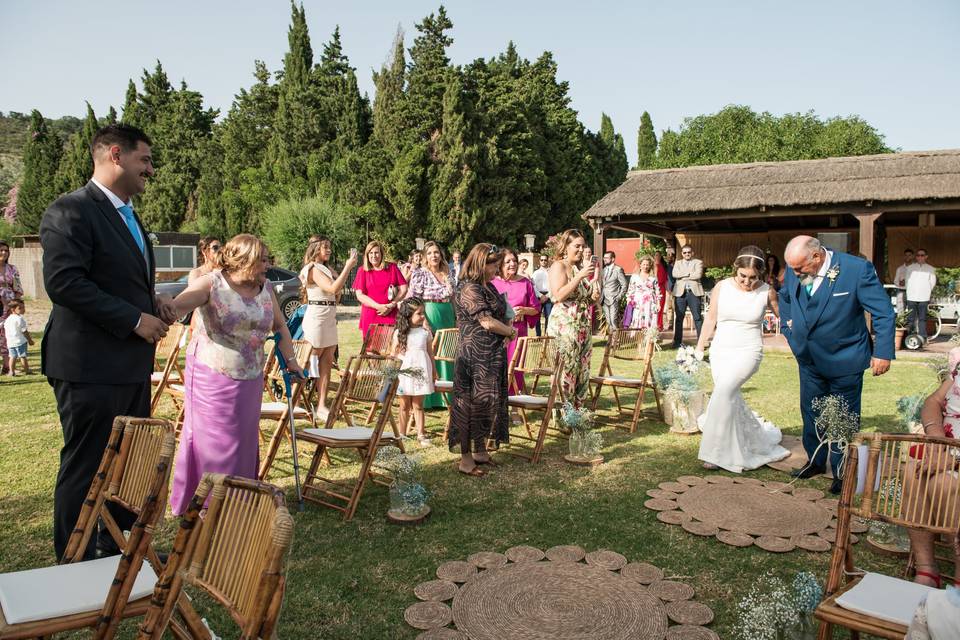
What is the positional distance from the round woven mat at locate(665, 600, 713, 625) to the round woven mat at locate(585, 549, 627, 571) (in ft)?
1.57

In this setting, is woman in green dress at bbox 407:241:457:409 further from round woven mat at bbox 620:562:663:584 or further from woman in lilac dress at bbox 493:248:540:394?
round woven mat at bbox 620:562:663:584

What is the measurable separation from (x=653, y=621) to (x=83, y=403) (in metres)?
3.05

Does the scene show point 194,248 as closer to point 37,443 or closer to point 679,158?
point 37,443

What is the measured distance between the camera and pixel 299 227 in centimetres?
3091

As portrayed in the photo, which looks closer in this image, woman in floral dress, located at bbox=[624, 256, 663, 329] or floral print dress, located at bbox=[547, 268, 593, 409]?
floral print dress, located at bbox=[547, 268, 593, 409]

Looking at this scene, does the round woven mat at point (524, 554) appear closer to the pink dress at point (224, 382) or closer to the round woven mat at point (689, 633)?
the round woven mat at point (689, 633)

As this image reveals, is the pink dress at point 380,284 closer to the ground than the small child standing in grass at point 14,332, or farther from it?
farther from it

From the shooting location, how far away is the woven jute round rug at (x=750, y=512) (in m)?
4.39

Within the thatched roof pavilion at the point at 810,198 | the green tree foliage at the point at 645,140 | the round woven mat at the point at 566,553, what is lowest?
the round woven mat at the point at 566,553

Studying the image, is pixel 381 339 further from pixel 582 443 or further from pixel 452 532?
pixel 452 532

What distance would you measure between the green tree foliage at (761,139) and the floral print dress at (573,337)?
37100 mm

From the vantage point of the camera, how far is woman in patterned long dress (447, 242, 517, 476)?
5738mm

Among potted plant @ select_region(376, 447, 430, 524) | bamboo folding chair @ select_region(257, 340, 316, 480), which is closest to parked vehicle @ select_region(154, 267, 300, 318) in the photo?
bamboo folding chair @ select_region(257, 340, 316, 480)

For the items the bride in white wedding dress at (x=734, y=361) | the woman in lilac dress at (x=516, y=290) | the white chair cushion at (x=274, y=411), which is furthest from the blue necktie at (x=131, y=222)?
the woman in lilac dress at (x=516, y=290)
